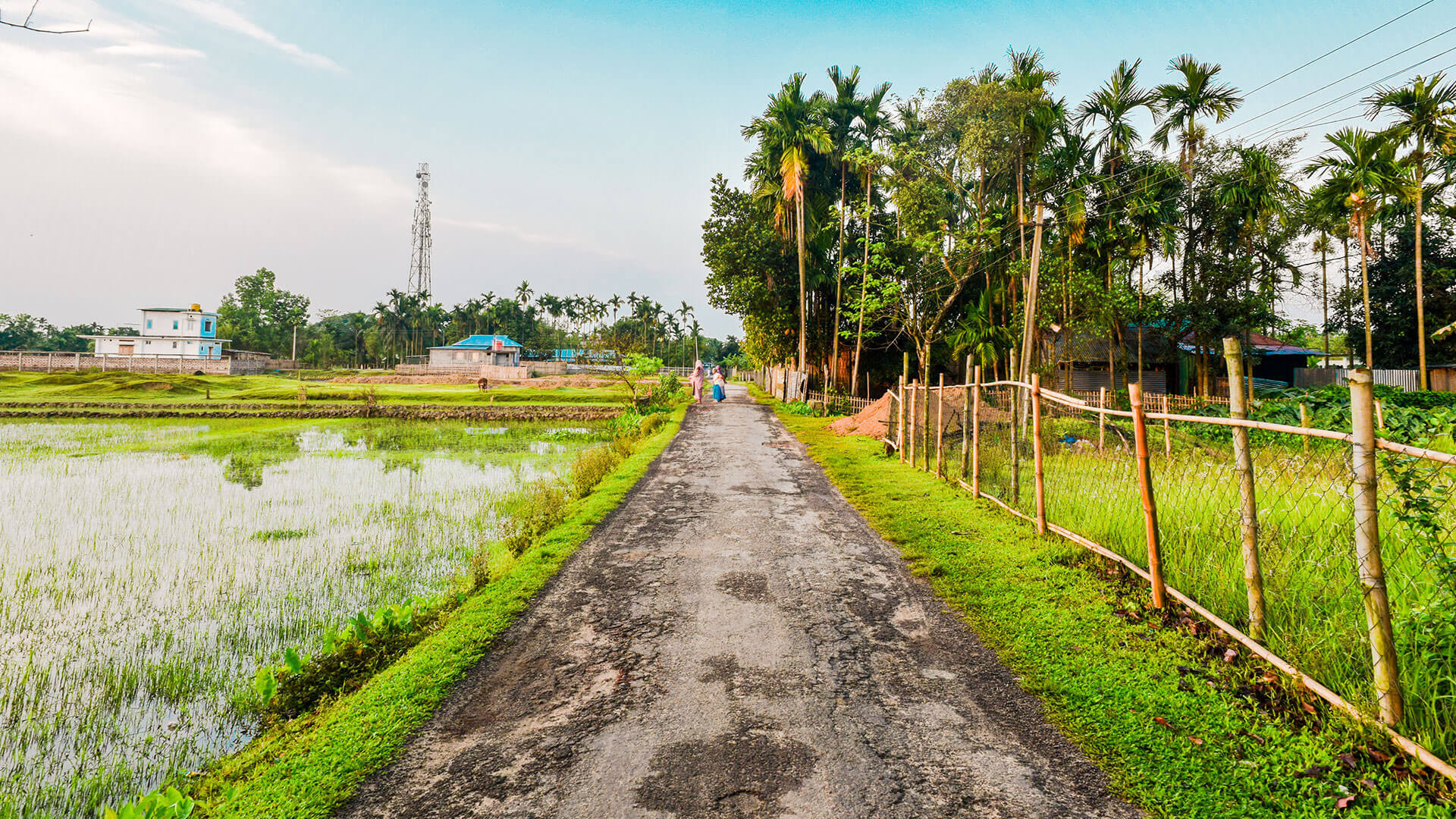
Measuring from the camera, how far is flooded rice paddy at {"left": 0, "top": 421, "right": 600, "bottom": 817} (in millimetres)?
3676

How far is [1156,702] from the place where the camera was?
345 centimetres

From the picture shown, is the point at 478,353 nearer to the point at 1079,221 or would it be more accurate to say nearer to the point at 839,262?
the point at 839,262

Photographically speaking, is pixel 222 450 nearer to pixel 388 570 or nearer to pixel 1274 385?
pixel 388 570

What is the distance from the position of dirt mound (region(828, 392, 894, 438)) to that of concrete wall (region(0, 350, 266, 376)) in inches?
1889

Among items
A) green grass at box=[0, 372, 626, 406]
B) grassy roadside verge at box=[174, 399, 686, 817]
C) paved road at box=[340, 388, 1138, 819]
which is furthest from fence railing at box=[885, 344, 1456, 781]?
green grass at box=[0, 372, 626, 406]

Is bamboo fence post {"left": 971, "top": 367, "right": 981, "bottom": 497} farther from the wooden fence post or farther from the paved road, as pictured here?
the wooden fence post

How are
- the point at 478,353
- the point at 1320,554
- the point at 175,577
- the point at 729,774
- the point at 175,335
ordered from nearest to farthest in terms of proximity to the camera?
the point at 729,774 < the point at 1320,554 < the point at 175,577 < the point at 175,335 < the point at 478,353

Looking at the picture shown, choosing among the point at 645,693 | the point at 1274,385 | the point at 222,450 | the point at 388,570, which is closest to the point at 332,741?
the point at 645,693

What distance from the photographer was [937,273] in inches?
1005

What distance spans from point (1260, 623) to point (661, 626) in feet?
12.2

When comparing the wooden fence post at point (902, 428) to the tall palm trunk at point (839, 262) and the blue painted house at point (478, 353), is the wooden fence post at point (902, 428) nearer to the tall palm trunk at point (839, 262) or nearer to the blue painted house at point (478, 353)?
the tall palm trunk at point (839, 262)

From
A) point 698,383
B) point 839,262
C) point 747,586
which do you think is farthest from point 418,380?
point 747,586

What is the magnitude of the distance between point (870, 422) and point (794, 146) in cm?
1424

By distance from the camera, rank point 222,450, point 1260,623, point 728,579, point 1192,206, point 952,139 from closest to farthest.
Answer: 1. point 1260,623
2. point 728,579
3. point 222,450
4. point 1192,206
5. point 952,139
